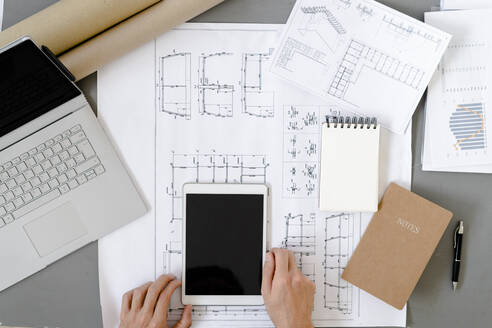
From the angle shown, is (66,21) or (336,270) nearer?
(66,21)

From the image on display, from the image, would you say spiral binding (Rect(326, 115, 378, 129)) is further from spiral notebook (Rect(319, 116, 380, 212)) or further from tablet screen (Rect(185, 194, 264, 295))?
tablet screen (Rect(185, 194, 264, 295))

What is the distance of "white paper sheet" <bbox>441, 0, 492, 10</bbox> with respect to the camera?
706 millimetres

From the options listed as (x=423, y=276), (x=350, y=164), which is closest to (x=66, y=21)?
(x=350, y=164)

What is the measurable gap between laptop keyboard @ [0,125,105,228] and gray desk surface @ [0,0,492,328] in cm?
9

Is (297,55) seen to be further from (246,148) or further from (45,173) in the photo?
(45,173)

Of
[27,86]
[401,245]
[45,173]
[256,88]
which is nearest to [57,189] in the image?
[45,173]

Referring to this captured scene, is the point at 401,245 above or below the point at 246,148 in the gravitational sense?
below

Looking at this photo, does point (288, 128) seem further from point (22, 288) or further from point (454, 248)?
point (22, 288)

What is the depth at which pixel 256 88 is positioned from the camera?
2.33 feet

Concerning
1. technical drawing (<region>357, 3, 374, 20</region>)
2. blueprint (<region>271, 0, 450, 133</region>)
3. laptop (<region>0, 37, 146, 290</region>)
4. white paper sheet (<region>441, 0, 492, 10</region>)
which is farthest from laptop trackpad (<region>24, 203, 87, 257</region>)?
white paper sheet (<region>441, 0, 492, 10</region>)

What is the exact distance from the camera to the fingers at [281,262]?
0.68m

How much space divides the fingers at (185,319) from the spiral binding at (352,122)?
1.38 feet

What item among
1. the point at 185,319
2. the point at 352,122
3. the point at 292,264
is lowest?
the point at 185,319

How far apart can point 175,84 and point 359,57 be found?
0.34 m
